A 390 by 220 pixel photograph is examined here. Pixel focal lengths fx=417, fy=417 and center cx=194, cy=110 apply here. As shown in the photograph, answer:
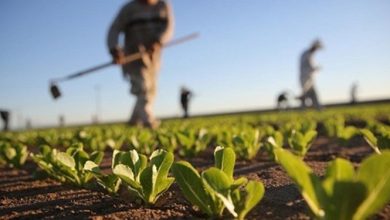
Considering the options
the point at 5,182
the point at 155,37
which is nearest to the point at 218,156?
the point at 5,182

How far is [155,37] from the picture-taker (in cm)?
841

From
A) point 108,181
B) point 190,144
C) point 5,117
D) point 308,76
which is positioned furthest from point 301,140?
point 5,117

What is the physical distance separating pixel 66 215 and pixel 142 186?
0.34 m

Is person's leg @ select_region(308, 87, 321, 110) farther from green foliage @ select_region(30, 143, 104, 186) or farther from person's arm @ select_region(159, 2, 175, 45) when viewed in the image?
green foliage @ select_region(30, 143, 104, 186)

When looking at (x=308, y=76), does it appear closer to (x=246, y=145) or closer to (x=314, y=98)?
(x=314, y=98)

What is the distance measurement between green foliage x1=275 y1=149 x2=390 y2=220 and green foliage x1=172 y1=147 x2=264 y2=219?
1.05 ft

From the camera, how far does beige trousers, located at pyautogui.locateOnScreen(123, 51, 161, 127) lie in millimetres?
8234

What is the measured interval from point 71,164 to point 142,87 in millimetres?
6228

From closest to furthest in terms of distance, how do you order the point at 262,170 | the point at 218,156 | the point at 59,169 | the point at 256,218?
the point at 256,218 < the point at 218,156 < the point at 59,169 < the point at 262,170

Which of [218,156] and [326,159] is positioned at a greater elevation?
[218,156]

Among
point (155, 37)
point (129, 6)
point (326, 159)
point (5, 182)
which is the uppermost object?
point (129, 6)

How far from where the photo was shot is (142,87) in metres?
8.24

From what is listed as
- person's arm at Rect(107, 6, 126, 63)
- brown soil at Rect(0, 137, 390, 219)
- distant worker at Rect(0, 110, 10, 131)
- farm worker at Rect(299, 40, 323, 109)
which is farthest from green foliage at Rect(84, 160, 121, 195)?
distant worker at Rect(0, 110, 10, 131)

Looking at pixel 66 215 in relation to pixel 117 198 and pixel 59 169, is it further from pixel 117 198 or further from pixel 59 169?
pixel 59 169
